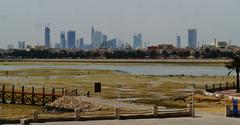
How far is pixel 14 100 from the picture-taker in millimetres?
69938

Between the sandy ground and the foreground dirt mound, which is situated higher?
the sandy ground

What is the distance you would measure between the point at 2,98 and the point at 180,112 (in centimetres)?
3702

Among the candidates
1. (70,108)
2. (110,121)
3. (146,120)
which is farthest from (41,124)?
(70,108)

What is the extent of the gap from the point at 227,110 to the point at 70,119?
11.8 m

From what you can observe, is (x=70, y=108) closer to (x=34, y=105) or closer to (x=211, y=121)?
(x=34, y=105)

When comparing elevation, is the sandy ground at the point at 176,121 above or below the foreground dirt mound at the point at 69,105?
above

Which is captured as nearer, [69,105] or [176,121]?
[176,121]

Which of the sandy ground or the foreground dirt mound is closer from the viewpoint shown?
the sandy ground

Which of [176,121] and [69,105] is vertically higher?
[176,121]

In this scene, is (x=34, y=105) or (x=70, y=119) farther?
(x=34, y=105)

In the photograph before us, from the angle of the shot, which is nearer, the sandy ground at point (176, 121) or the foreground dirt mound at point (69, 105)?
the sandy ground at point (176, 121)

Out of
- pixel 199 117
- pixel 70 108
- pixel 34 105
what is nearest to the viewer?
pixel 199 117

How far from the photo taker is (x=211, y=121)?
37.0 metres

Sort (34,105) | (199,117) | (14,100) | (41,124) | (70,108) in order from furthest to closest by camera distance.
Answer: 1. (14,100)
2. (34,105)
3. (70,108)
4. (199,117)
5. (41,124)
